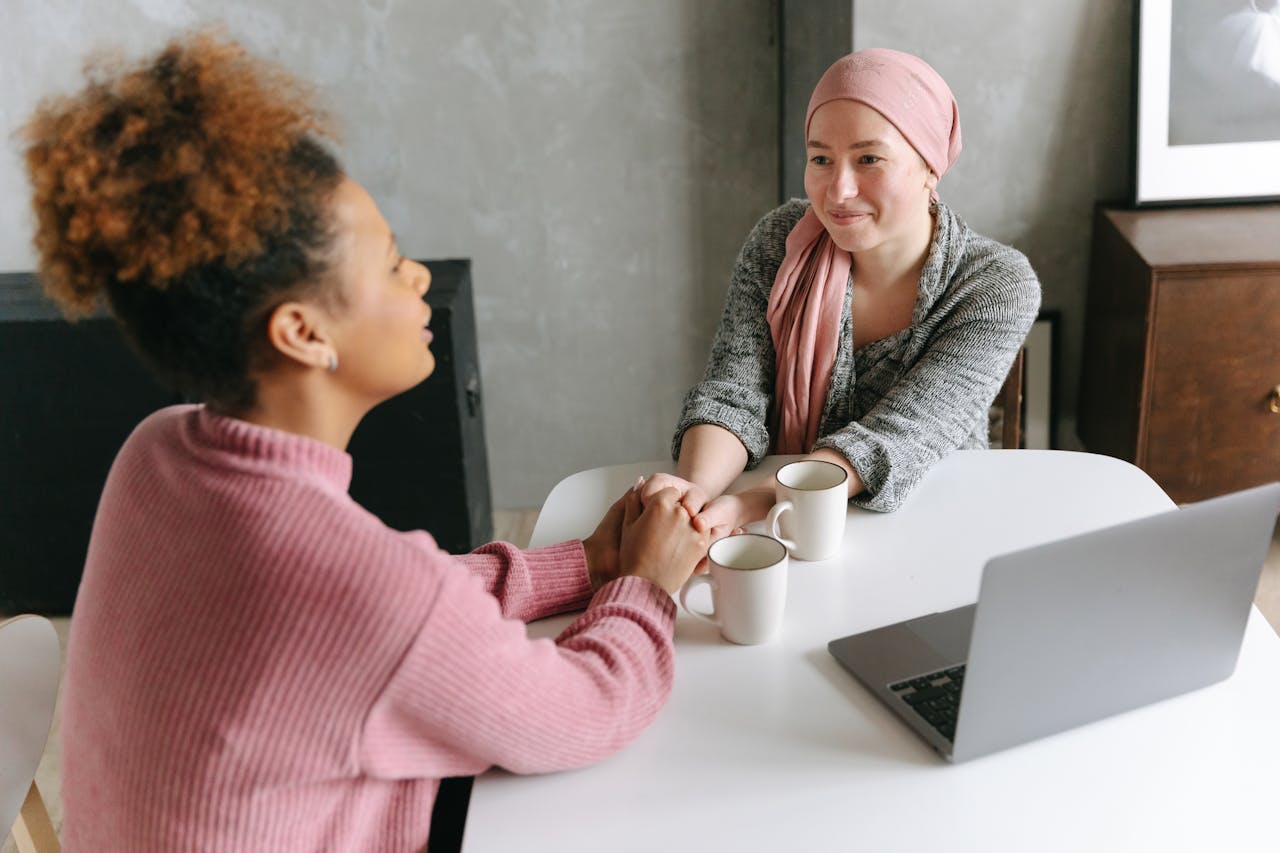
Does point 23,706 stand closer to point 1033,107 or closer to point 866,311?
point 866,311

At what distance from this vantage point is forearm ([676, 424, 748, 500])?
1.43 meters

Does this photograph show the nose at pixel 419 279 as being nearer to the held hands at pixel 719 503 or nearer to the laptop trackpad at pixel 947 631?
the held hands at pixel 719 503

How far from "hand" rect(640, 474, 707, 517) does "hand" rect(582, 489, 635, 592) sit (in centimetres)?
2

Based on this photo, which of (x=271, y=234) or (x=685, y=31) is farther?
(x=685, y=31)

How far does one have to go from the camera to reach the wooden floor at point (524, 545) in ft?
6.83

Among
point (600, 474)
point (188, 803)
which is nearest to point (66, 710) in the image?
point (188, 803)

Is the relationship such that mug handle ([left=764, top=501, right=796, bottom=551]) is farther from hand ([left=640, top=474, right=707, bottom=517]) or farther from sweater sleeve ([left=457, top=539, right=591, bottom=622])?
sweater sleeve ([left=457, top=539, right=591, bottom=622])

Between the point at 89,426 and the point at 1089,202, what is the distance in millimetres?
2181

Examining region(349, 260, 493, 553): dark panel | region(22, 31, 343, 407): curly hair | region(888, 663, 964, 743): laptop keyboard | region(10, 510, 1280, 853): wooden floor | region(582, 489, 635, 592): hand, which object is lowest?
region(10, 510, 1280, 853): wooden floor

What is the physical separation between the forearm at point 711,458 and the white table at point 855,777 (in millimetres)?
321

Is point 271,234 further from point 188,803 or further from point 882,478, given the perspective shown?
point 882,478

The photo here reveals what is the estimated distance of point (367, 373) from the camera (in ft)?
3.16

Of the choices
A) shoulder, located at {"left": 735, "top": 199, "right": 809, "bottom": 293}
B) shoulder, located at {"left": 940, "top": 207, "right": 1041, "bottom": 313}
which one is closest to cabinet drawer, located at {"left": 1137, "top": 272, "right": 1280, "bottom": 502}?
shoulder, located at {"left": 940, "top": 207, "right": 1041, "bottom": 313}

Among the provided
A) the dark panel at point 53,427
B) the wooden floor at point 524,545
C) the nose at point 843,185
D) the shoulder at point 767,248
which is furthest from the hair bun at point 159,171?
the dark panel at point 53,427
